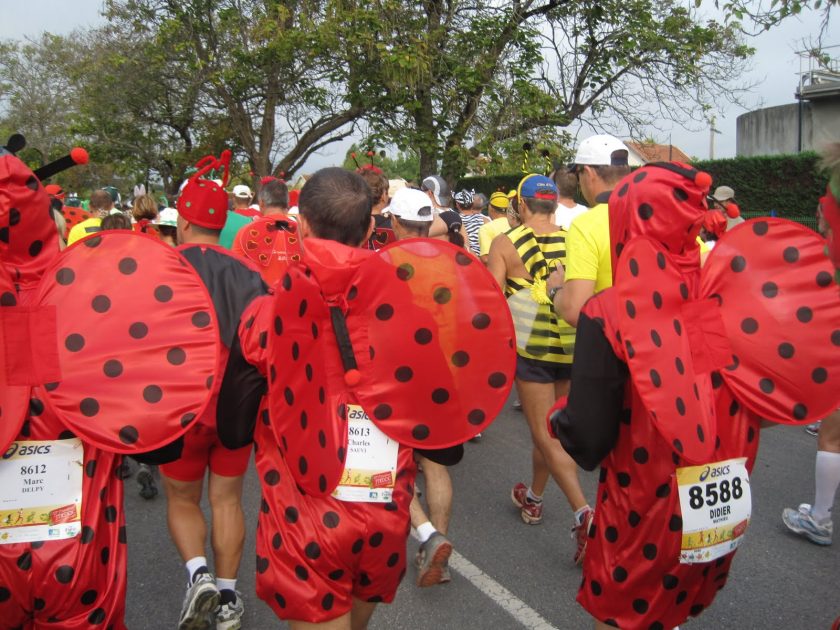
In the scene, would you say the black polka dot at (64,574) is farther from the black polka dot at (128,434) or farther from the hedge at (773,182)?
the hedge at (773,182)

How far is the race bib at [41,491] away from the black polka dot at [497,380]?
1126 mm

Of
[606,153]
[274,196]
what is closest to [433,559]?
[606,153]

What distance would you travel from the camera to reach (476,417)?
2.10 m

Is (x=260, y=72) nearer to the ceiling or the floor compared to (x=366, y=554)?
nearer to the ceiling

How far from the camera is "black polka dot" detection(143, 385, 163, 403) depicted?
6.47 ft

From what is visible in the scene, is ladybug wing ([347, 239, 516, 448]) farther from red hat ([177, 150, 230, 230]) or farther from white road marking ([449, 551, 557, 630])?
red hat ([177, 150, 230, 230])

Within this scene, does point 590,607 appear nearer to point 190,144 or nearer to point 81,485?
point 81,485

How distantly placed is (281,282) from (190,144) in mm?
20570

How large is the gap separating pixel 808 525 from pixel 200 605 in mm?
3348

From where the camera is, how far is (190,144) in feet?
68.6

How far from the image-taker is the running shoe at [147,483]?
5.03 m

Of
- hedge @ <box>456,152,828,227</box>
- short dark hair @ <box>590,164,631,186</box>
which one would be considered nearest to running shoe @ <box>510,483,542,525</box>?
short dark hair @ <box>590,164,631,186</box>

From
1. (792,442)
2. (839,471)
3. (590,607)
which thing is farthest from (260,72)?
(590,607)

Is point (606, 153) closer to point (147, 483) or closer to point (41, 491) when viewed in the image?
point (41, 491)
